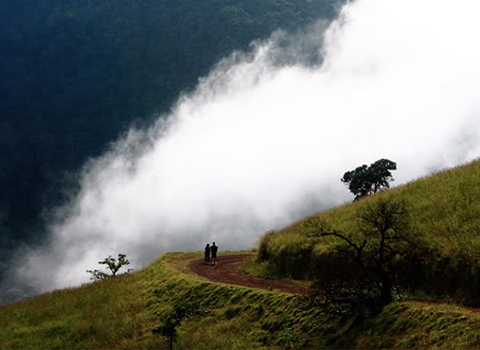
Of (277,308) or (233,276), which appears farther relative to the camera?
(233,276)

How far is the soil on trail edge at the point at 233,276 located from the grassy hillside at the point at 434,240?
1.24m

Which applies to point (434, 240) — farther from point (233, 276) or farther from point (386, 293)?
point (233, 276)

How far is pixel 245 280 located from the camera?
27703 mm

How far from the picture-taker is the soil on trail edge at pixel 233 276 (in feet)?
77.6

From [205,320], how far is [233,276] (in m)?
7.13

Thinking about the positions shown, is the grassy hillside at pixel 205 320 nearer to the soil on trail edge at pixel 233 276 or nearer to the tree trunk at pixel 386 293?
the tree trunk at pixel 386 293

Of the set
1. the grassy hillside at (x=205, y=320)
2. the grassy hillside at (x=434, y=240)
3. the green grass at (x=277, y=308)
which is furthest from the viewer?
the grassy hillside at (x=434, y=240)

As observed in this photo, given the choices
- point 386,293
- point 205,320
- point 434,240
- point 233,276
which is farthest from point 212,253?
point 386,293

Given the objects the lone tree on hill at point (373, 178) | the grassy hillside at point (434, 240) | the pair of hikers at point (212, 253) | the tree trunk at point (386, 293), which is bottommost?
the tree trunk at point (386, 293)

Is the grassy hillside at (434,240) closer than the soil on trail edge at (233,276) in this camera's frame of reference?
Yes

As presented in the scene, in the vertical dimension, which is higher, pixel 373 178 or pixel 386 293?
pixel 373 178

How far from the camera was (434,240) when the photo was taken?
19219 millimetres

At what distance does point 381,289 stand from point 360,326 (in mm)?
1866

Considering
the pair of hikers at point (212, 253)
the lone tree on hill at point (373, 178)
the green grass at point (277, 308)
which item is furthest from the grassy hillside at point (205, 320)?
the lone tree on hill at point (373, 178)
